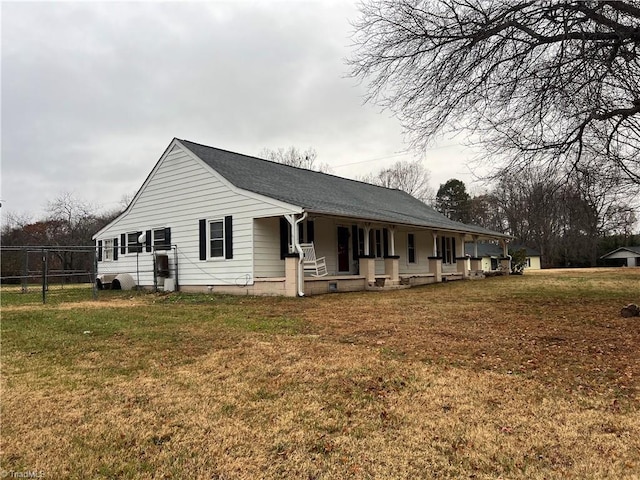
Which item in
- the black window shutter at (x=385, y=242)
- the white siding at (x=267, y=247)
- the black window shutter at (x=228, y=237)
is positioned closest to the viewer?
the white siding at (x=267, y=247)

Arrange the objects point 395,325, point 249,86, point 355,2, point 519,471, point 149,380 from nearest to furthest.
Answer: point 519,471
point 149,380
point 395,325
point 355,2
point 249,86

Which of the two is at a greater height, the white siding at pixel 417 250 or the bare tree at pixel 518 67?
the bare tree at pixel 518 67

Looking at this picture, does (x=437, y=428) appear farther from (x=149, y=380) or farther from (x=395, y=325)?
(x=395, y=325)

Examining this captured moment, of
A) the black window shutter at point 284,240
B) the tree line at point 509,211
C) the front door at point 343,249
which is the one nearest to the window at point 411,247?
the tree line at point 509,211

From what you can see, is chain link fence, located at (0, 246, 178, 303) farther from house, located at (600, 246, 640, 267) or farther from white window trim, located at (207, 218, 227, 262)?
house, located at (600, 246, 640, 267)

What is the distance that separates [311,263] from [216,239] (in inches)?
133

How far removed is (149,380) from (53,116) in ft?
51.5

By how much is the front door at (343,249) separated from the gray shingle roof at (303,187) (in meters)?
1.04

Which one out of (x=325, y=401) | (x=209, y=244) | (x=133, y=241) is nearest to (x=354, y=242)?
(x=209, y=244)

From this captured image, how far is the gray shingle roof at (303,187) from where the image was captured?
14.1 metres

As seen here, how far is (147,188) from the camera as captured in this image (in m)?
17.3

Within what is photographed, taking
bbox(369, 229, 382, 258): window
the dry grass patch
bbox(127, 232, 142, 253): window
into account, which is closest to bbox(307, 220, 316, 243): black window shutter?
bbox(369, 229, 382, 258): window

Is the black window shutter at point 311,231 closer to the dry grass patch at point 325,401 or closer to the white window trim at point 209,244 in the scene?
the white window trim at point 209,244

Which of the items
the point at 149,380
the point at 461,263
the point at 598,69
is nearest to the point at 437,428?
the point at 149,380
